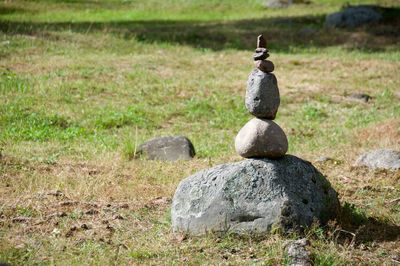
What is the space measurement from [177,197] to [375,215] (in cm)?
268

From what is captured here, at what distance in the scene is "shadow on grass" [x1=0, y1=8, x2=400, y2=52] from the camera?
2473cm

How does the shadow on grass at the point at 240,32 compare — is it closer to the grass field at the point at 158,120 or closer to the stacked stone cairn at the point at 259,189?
the grass field at the point at 158,120

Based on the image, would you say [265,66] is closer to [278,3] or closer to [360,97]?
[360,97]

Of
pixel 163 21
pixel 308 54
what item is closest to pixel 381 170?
pixel 308 54

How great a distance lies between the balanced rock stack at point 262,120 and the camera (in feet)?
25.7

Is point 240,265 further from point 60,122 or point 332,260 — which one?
point 60,122

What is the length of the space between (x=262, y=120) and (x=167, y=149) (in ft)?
13.9

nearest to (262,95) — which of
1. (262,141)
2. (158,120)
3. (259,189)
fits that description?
(262,141)

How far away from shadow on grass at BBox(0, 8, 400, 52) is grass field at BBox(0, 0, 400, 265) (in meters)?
0.09

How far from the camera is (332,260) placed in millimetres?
6918

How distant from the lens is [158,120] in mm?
15086

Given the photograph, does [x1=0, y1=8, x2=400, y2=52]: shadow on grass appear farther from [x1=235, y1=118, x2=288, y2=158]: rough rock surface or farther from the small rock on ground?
[x1=235, y1=118, x2=288, y2=158]: rough rock surface

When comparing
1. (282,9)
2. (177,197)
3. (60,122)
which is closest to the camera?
(177,197)

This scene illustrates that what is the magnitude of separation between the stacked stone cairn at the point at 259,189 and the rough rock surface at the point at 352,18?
21278mm
